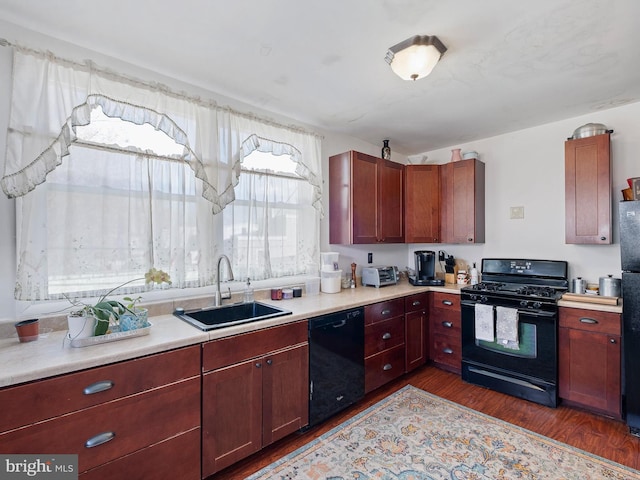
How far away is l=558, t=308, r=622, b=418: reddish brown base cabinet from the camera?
2307 mm

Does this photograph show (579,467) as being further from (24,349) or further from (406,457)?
(24,349)

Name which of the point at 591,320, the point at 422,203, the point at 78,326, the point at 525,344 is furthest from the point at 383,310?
the point at 78,326

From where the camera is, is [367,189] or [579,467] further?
[367,189]

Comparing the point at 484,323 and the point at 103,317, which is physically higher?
the point at 103,317

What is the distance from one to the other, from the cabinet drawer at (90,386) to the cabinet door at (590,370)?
2812 millimetres

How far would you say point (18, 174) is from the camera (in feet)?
5.24

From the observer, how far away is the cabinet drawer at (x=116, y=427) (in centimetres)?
124

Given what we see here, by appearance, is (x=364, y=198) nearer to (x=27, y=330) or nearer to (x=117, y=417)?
(x=117, y=417)

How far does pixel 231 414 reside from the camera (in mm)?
1784

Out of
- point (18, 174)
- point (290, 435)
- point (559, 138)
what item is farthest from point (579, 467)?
point (18, 174)

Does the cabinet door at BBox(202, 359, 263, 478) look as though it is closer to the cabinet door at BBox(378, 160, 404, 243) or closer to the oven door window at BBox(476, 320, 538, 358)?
the cabinet door at BBox(378, 160, 404, 243)

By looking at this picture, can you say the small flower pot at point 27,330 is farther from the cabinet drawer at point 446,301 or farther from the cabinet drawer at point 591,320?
the cabinet drawer at point 591,320

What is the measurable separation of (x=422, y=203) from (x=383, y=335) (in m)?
1.64

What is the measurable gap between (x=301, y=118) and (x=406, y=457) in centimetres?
280
